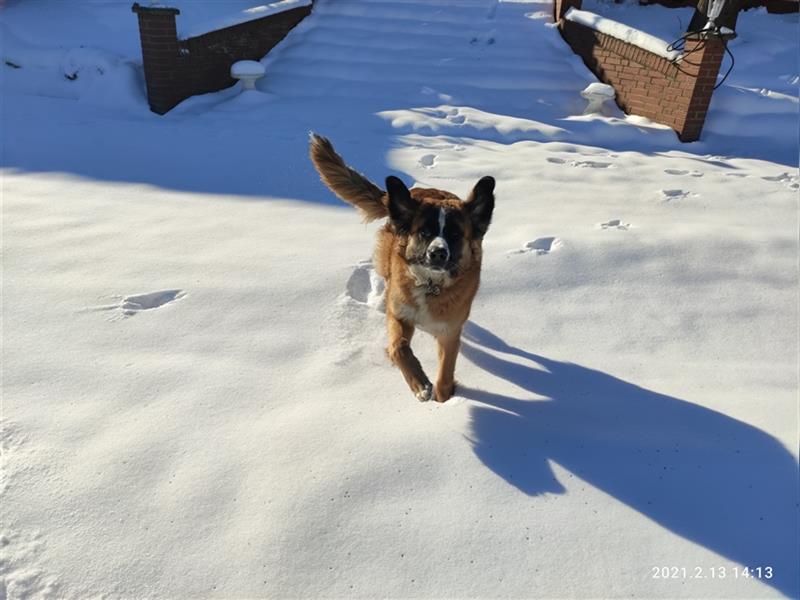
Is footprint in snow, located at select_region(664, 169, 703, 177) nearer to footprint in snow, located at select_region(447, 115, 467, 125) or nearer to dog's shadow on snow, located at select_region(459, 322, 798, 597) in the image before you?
footprint in snow, located at select_region(447, 115, 467, 125)

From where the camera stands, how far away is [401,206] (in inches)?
112

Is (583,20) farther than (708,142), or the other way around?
(583,20)

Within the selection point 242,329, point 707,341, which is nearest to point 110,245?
point 242,329

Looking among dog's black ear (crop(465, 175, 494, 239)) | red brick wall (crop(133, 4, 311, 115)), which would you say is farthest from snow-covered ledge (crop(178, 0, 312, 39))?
dog's black ear (crop(465, 175, 494, 239))

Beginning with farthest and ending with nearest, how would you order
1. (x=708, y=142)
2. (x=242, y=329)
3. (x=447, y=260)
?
(x=708, y=142) → (x=242, y=329) → (x=447, y=260)

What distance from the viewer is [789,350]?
3336 millimetres

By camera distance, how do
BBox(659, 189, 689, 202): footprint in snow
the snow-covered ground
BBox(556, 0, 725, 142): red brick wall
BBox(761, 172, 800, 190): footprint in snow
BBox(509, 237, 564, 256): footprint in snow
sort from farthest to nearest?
BBox(556, 0, 725, 142): red brick wall < BBox(761, 172, 800, 190): footprint in snow < BBox(659, 189, 689, 202): footprint in snow < BBox(509, 237, 564, 256): footprint in snow < the snow-covered ground

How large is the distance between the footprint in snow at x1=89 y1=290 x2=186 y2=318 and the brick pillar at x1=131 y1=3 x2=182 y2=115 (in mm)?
5373

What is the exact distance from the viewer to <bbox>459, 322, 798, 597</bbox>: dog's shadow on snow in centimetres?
214

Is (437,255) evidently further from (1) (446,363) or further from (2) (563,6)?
(2) (563,6)

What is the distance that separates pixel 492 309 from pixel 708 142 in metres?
5.91

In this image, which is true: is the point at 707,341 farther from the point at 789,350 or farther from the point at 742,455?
the point at 742,455

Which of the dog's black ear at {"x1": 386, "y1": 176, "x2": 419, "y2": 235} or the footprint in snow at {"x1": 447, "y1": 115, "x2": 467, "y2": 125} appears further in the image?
the footprint in snow at {"x1": 447, "y1": 115, "x2": 467, "y2": 125}

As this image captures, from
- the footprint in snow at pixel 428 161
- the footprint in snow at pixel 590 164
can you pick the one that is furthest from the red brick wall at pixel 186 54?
the footprint in snow at pixel 590 164
